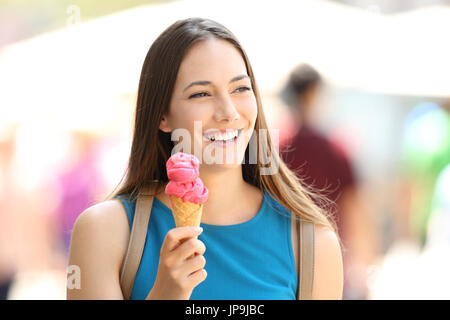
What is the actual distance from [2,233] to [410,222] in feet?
12.5

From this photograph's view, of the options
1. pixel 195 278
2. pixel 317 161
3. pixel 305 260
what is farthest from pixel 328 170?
pixel 195 278

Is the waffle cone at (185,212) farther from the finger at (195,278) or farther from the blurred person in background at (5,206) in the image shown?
the blurred person in background at (5,206)

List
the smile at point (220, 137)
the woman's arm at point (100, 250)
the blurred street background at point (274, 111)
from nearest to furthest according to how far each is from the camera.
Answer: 1. the woman's arm at point (100, 250)
2. the smile at point (220, 137)
3. the blurred street background at point (274, 111)

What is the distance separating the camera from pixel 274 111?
4.12m

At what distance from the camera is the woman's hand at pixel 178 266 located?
1.23 meters

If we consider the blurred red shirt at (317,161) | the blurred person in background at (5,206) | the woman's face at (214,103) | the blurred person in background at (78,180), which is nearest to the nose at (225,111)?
the woman's face at (214,103)

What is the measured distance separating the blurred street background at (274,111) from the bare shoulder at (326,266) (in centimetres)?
138

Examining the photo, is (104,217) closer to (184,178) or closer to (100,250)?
(100,250)

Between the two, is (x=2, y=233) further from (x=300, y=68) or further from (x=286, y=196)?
(x=286, y=196)

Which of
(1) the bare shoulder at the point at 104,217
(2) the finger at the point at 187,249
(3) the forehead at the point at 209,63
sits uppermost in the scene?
(3) the forehead at the point at 209,63

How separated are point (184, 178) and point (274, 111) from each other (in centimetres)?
288

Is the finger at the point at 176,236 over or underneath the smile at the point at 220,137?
underneath

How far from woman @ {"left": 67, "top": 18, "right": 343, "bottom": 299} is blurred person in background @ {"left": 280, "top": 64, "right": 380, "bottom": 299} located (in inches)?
39.6

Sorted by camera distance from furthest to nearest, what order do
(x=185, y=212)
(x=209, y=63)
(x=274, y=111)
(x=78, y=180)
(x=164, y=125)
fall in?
(x=274, y=111), (x=78, y=180), (x=164, y=125), (x=209, y=63), (x=185, y=212)
